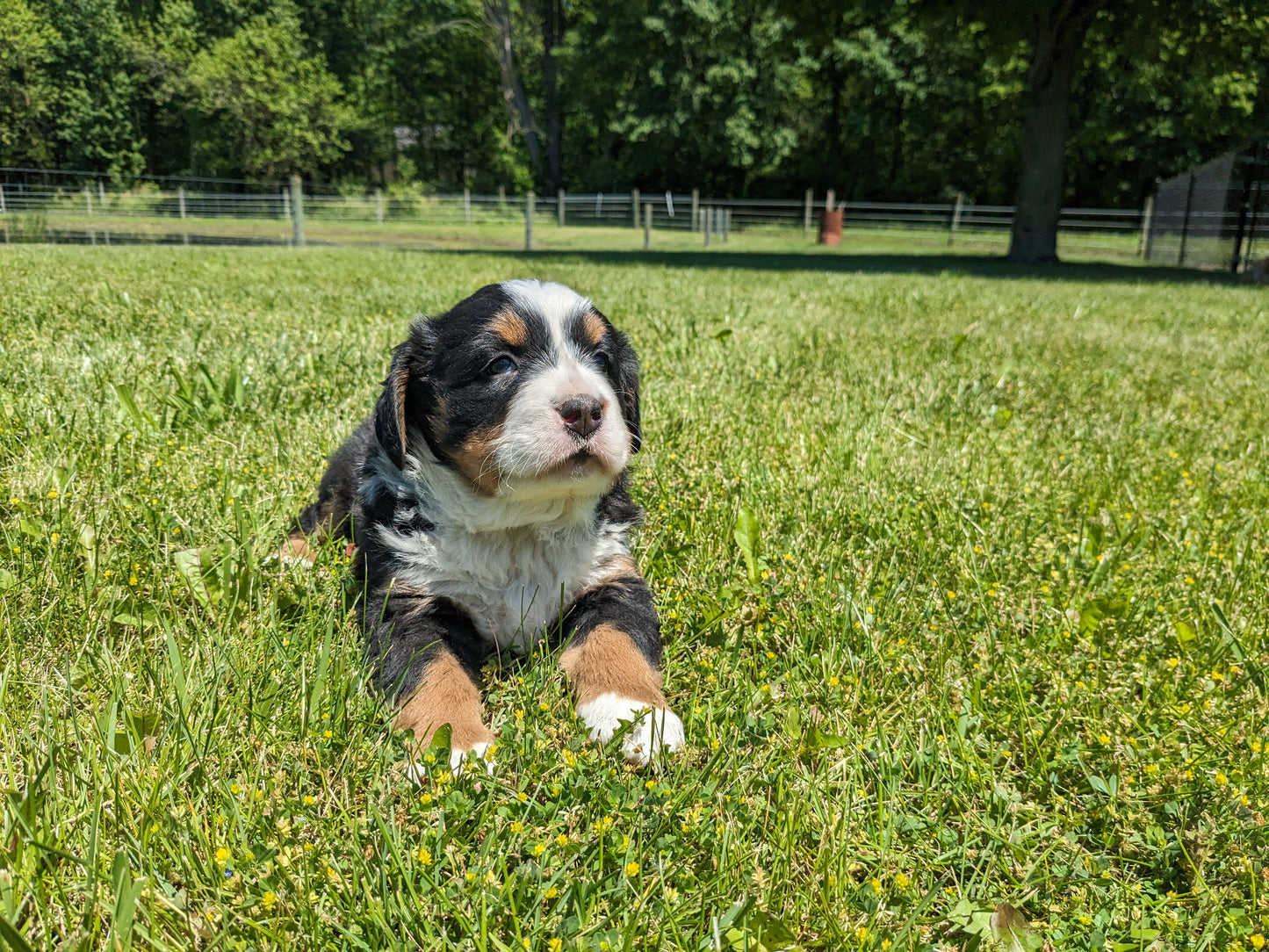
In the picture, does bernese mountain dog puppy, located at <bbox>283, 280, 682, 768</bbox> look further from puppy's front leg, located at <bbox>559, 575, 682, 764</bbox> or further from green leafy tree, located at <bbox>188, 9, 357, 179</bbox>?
green leafy tree, located at <bbox>188, 9, 357, 179</bbox>

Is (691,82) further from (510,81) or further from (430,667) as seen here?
(430,667)

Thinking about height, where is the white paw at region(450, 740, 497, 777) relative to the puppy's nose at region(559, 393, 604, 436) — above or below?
below

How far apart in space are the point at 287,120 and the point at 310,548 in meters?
48.7

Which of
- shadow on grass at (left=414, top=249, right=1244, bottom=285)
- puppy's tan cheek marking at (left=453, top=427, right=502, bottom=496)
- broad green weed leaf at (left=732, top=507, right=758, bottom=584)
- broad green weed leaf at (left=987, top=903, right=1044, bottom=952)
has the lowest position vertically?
broad green weed leaf at (left=987, top=903, right=1044, bottom=952)

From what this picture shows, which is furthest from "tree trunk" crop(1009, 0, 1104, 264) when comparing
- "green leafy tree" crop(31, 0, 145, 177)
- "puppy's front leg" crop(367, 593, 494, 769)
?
"green leafy tree" crop(31, 0, 145, 177)

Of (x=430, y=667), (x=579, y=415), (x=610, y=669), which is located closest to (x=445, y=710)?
(x=430, y=667)

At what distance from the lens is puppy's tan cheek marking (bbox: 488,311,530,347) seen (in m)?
2.55

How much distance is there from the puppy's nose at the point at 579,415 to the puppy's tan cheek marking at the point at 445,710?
73 centimetres

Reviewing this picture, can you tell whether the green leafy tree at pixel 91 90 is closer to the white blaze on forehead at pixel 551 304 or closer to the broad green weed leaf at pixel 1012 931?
the white blaze on forehead at pixel 551 304

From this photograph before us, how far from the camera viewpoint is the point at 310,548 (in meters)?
2.88

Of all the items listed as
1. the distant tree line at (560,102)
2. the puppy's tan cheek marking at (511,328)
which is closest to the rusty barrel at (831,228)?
the distant tree line at (560,102)

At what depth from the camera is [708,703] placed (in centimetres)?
213

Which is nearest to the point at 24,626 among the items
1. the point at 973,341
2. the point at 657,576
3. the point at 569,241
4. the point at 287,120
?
the point at 657,576

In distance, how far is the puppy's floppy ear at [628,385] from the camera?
295cm
